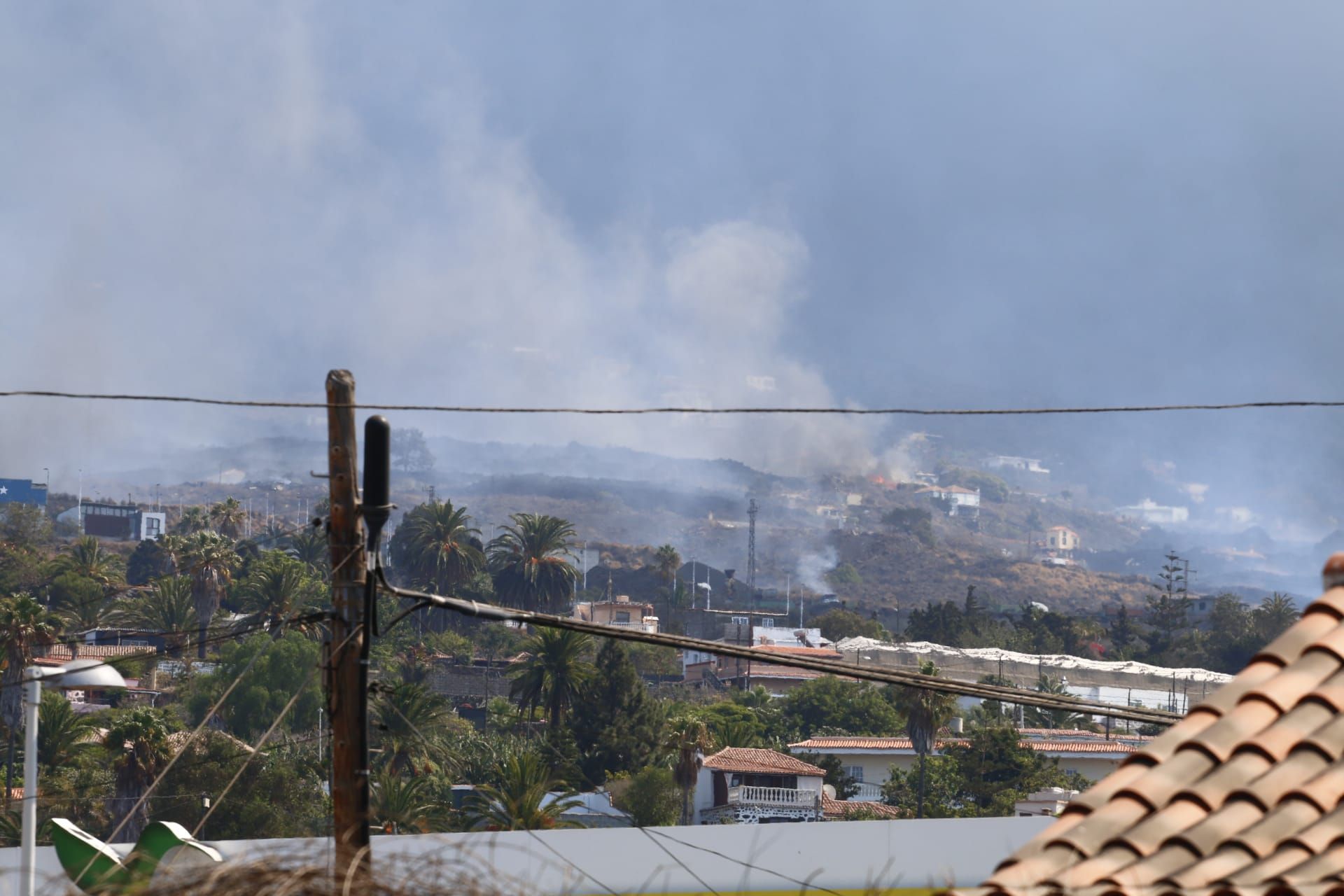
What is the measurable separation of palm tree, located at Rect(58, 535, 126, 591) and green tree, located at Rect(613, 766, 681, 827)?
68793 millimetres

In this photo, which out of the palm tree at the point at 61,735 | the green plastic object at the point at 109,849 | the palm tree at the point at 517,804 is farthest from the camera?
the palm tree at the point at 61,735

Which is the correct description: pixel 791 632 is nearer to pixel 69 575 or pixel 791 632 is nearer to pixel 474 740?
pixel 69 575

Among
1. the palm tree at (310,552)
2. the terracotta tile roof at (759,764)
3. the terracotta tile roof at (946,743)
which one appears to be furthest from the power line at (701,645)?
the palm tree at (310,552)

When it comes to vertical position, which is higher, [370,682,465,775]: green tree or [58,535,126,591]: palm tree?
[58,535,126,591]: palm tree

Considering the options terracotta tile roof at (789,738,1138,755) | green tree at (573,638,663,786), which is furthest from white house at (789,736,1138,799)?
green tree at (573,638,663,786)

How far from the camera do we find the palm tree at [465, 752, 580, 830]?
63.5 metres

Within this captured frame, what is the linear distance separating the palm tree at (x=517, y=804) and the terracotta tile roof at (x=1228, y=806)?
5433 cm

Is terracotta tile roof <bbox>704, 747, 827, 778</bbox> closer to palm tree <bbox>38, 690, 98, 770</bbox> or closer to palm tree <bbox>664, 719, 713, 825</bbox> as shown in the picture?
palm tree <bbox>664, 719, 713, 825</bbox>

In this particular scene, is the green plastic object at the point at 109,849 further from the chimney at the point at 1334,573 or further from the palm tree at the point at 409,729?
the palm tree at the point at 409,729

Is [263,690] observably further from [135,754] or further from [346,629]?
[346,629]

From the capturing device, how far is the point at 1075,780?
84.6 metres

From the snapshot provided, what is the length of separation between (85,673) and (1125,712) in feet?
33.4

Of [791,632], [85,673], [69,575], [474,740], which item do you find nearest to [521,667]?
[474,740]

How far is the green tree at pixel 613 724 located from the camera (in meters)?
93.2
